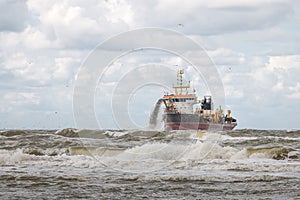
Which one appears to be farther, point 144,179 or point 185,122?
point 185,122

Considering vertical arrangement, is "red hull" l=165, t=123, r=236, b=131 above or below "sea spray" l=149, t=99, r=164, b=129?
below

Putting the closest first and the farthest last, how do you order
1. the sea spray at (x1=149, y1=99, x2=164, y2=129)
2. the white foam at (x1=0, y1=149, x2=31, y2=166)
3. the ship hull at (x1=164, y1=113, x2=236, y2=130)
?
1. the white foam at (x1=0, y1=149, x2=31, y2=166)
2. the sea spray at (x1=149, y1=99, x2=164, y2=129)
3. the ship hull at (x1=164, y1=113, x2=236, y2=130)

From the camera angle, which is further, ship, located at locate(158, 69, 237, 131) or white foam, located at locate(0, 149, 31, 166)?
ship, located at locate(158, 69, 237, 131)

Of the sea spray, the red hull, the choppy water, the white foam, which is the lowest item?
the choppy water

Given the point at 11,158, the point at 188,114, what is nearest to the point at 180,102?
the point at 188,114

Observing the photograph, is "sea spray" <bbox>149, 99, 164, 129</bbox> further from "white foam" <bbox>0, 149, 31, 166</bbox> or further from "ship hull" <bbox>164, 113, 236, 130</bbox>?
"white foam" <bbox>0, 149, 31, 166</bbox>

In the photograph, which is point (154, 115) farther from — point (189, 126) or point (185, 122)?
point (189, 126)

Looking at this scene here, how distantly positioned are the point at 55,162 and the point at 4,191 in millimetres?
8477

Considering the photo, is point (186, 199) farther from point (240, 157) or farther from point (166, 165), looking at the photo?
point (240, 157)

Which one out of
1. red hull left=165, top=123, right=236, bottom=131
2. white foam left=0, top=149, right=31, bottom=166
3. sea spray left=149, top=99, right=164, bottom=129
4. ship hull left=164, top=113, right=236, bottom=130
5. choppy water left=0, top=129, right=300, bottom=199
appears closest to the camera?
choppy water left=0, top=129, right=300, bottom=199

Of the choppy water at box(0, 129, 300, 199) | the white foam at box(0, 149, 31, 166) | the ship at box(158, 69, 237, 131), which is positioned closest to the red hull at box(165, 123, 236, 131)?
the ship at box(158, 69, 237, 131)

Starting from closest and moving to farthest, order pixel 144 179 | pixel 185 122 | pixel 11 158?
1. pixel 144 179
2. pixel 11 158
3. pixel 185 122

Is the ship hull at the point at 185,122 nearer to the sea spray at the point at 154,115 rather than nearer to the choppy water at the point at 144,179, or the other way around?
the sea spray at the point at 154,115

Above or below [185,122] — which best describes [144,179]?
below
